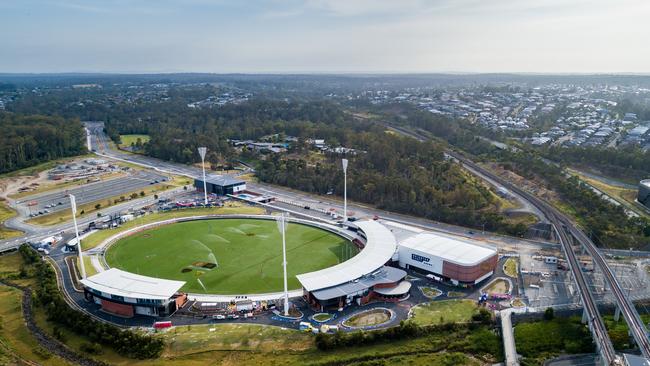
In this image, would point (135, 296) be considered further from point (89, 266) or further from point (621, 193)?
point (621, 193)

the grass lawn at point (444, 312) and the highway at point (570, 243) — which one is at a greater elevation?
the highway at point (570, 243)

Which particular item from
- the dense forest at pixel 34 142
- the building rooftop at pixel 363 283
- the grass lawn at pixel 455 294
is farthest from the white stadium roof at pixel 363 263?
the dense forest at pixel 34 142

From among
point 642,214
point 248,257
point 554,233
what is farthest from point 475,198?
point 248,257

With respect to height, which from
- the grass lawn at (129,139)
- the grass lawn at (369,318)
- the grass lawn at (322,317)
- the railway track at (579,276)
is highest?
the grass lawn at (129,139)

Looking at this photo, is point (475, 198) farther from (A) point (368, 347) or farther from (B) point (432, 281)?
(A) point (368, 347)

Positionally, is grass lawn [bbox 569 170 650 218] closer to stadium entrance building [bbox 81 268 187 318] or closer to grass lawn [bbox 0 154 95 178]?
stadium entrance building [bbox 81 268 187 318]

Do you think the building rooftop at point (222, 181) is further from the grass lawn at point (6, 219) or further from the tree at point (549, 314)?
the tree at point (549, 314)
